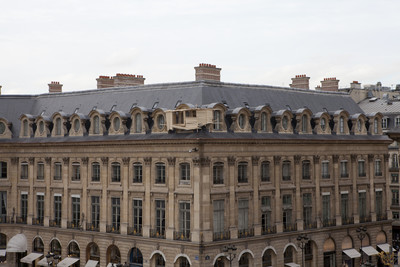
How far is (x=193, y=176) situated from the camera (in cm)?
5875

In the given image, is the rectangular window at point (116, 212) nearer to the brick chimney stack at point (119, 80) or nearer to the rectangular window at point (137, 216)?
the rectangular window at point (137, 216)

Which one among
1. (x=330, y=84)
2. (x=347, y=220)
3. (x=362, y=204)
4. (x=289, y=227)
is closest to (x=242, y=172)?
(x=289, y=227)

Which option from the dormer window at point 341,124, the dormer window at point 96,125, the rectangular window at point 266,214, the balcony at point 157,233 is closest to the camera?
the balcony at point 157,233

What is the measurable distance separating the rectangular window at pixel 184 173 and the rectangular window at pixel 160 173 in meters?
2.04

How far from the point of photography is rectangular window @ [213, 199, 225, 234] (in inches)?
2338

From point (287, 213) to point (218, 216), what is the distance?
901cm

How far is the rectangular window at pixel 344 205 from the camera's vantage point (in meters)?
71.4

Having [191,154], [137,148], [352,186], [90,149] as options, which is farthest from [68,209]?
[352,186]

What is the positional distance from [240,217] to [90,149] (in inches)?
629

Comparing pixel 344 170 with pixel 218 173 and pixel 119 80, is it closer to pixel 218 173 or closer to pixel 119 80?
pixel 218 173

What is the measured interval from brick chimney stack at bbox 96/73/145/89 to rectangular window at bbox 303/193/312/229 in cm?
2198

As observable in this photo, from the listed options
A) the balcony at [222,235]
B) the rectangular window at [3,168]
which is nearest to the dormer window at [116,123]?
the balcony at [222,235]

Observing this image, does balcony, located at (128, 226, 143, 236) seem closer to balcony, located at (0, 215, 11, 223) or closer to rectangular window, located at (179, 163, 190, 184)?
rectangular window, located at (179, 163, 190, 184)

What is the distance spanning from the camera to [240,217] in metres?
61.4
